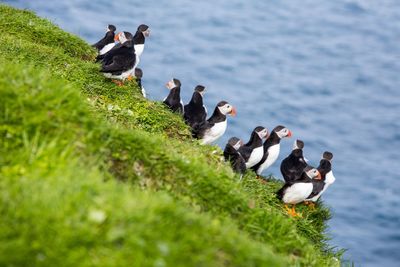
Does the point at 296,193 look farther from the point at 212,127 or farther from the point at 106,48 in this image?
the point at 106,48

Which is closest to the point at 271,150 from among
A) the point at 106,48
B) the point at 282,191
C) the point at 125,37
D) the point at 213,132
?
the point at 213,132

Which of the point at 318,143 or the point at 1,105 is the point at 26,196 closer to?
the point at 1,105

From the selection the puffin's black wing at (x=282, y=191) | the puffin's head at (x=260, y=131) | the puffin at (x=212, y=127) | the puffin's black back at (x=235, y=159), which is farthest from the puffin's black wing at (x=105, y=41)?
the puffin's black wing at (x=282, y=191)

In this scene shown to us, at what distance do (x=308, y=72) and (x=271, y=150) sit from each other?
1527 centimetres

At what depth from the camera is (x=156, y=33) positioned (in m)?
29.2

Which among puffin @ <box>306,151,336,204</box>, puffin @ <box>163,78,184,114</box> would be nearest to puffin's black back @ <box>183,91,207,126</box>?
puffin @ <box>163,78,184,114</box>

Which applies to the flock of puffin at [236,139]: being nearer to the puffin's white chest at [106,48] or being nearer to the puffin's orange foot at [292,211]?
the puffin's orange foot at [292,211]

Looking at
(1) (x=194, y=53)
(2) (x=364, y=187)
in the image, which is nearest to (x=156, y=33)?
(1) (x=194, y=53)

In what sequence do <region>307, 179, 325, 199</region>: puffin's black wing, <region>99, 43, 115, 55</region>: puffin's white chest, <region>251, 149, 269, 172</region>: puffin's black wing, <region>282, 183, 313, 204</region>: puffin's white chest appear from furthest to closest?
<region>99, 43, 115, 55</region>: puffin's white chest → <region>251, 149, 269, 172</region>: puffin's black wing → <region>307, 179, 325, 199</region>: puffin's black wing → <region>282, 183, 313, 204</region>: puffin's white chest

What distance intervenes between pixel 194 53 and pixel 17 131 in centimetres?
2170

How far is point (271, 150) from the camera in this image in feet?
39.6

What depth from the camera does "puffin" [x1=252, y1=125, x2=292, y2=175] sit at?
1188 cm

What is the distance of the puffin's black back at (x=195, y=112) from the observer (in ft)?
38.1

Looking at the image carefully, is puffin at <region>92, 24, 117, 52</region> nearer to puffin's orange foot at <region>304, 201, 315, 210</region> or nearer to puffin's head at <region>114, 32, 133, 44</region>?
puffin's head at <region>114, 32, 133, 44</region>
